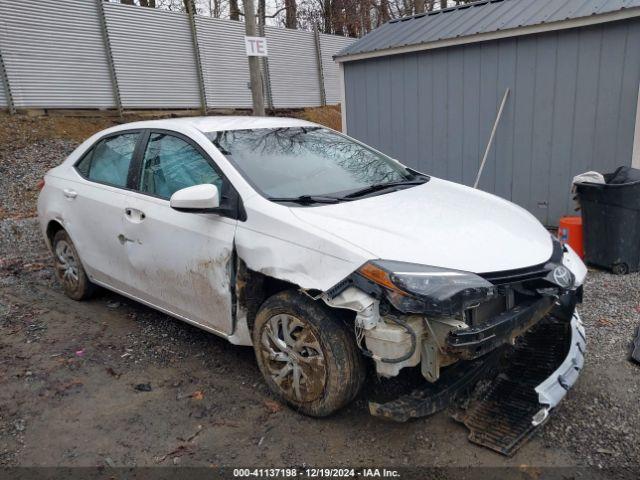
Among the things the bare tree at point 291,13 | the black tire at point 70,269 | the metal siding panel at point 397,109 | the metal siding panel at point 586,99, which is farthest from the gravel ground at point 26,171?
the bare tree at point 291,13

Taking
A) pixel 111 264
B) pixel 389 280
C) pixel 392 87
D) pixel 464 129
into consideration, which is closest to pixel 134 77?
pixel 392 87

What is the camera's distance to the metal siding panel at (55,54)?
31.7 ft

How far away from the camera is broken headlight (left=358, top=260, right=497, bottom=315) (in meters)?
2.27

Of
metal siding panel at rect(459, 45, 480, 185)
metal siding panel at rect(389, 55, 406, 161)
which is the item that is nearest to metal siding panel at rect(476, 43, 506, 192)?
metal siding panel at rect(459, 45, 480, 185)

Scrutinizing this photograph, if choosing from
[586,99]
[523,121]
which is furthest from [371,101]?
[586,99]

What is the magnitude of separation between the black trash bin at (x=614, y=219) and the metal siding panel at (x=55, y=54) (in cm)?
984

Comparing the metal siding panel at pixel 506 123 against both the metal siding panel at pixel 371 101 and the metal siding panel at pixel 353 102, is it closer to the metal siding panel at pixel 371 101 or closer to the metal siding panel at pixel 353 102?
the metal siding panel at pixel 371 101

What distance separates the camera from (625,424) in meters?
2.68

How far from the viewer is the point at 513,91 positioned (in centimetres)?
671

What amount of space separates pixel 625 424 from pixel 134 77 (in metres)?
11.6

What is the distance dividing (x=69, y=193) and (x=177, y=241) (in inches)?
64.3

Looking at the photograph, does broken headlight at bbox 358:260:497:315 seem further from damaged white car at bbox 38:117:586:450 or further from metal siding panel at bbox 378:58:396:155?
metal siding panel at bbox 378:58:396:155

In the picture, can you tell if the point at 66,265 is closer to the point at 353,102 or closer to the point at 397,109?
the point at 397,109

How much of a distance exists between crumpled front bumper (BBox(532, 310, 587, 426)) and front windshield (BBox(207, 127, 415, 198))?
61.0 inches
